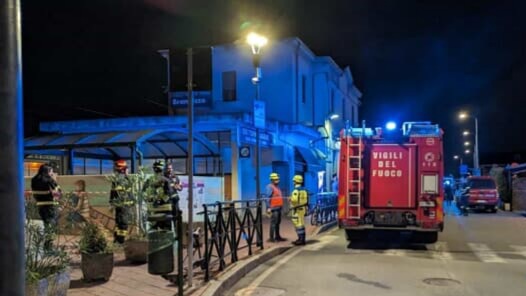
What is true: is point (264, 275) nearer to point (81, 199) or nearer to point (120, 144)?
point (81, 199)

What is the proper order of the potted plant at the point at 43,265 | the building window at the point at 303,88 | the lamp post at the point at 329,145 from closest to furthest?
1. the potted plant at the point at 43,265
2. the building window at the point at 303,88
3. the lamp post at the point at 329,145

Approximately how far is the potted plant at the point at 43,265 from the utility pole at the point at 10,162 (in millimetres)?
2262

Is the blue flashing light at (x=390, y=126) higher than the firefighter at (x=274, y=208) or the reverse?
higher

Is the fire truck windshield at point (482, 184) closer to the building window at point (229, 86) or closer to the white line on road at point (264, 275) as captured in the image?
the building window at point (229, 86)

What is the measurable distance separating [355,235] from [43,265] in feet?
32.3

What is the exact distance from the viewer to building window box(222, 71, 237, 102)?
2741 cm

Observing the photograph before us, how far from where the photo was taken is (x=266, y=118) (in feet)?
80.5

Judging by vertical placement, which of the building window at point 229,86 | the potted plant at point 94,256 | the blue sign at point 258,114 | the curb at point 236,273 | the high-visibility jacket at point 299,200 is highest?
the building window at point 229,86

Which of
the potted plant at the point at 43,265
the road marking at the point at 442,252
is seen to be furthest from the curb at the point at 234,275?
the road marking at the point at 442,252

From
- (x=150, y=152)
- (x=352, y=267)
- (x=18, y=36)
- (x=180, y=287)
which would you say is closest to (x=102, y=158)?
(x=150, y=152)

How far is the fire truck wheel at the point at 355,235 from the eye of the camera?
44.2ft

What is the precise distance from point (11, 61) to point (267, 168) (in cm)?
2181

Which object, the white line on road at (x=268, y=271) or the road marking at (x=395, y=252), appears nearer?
the white line on road at (x=268, y=271)

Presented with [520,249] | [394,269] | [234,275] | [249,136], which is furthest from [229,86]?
[234,275]
